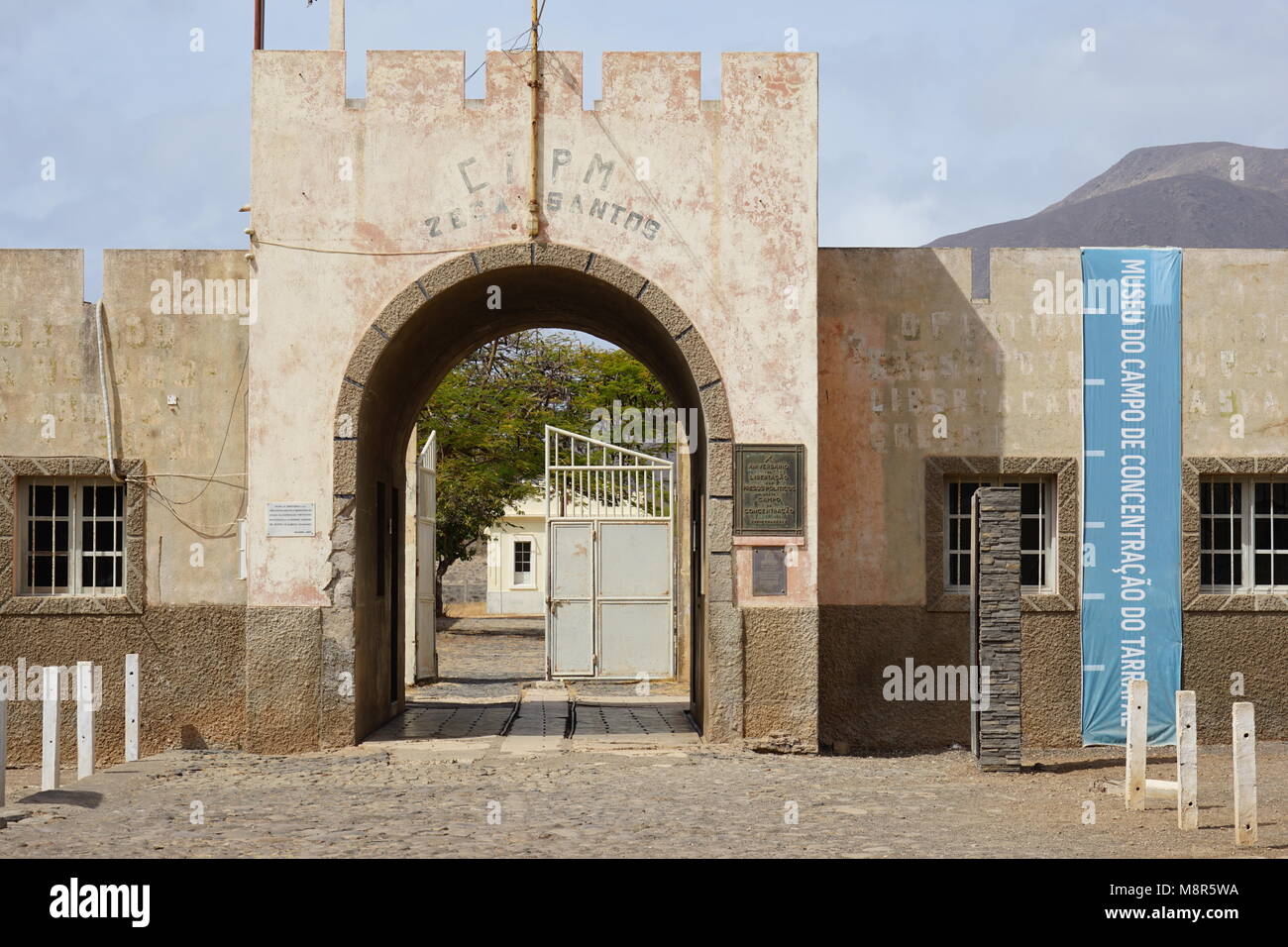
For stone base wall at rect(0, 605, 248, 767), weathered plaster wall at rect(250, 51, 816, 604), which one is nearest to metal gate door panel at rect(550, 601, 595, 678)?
stone base wall at rect(0, 605, 248, 767)

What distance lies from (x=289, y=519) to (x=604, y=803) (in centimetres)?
402

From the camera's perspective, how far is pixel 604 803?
31.3 ft

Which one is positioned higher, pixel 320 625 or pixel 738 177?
pixel 738 177

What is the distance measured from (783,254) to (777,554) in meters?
2.55

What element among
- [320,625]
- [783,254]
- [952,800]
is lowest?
[952,800]

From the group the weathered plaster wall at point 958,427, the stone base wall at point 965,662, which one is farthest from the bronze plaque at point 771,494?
the stone base wall at point 965,662

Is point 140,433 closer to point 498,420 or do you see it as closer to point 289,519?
point 289,519

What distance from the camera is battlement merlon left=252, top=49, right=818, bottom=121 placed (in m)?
12.1

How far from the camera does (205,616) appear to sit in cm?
1251

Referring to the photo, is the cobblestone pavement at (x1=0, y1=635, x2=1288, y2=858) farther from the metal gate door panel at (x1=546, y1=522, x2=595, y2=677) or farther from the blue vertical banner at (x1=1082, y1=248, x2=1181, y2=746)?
the metal gate door panel at (x1=546, y1=522, x2=595, y2=677)

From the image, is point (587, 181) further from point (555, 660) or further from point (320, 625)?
point (555, 660)

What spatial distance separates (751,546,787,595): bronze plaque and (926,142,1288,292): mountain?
92.3 metres

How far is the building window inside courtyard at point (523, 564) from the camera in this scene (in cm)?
4641
